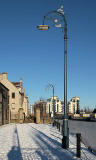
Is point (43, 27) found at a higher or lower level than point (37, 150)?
higher

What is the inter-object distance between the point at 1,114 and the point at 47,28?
25999mm

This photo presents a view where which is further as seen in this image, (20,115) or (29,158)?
(20,115)

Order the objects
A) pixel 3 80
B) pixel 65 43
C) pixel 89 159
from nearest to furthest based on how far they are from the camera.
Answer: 1. pixel 89 159
2. pixel 65 43
3. pixel 3 80

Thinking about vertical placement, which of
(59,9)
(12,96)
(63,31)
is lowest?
(12,96)

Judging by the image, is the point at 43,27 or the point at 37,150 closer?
the point at 37,150

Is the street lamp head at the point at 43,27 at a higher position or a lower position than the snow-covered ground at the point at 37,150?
higher

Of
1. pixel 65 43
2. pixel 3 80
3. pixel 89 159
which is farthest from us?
pixel 3 80

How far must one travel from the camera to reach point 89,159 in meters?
8.82

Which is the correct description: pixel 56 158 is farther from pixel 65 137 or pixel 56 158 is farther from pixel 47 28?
pixel 47 28

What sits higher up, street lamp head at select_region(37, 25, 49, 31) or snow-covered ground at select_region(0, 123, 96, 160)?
street lamp head at select_region(37, 25, 49, 31)

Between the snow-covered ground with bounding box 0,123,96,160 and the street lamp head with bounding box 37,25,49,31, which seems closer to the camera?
the snow-covered ground with bounding box 0,123,96,160

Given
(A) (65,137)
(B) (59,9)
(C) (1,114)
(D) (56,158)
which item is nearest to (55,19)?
(B) (59,9)

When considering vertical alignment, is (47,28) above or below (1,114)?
above

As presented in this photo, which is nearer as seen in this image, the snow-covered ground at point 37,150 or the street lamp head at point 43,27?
the snow-covered ground at point 37,150
